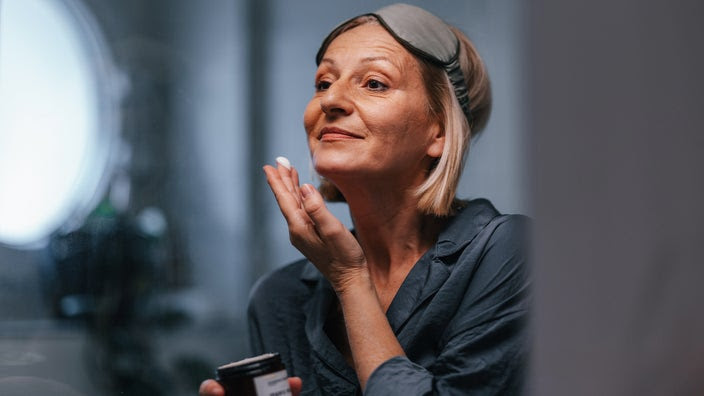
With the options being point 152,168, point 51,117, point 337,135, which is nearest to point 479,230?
point 337,135

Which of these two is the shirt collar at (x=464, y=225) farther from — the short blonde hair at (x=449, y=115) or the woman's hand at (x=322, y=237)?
the woman's hand at (x=322, y=237)

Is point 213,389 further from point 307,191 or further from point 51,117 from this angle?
point 51,117

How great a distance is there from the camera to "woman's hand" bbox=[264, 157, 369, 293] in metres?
1.02

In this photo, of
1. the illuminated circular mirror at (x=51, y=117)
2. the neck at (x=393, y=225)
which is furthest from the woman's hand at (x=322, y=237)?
the illuminated circular mirror at (x=51, y=117)

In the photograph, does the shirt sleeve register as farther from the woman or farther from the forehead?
the forehead

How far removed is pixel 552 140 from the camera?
1.79 ft

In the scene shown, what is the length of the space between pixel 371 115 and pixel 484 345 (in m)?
0.34

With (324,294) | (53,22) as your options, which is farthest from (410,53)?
(53,22)

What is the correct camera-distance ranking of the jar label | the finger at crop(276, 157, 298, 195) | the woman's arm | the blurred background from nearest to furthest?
the jar label, the woman's arm, the finger at crop(276, 157, 298, 195), the blurred background

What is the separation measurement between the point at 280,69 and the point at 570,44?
32.1 inches

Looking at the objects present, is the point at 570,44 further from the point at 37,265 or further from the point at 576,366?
the point at 37,265

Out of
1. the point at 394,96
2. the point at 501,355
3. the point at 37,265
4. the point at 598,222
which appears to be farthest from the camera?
the point at 37,265

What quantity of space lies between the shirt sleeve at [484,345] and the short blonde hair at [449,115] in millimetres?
122

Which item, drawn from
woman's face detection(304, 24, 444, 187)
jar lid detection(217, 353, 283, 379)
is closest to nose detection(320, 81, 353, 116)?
woman's face detection(304, 24, 444, 187)
